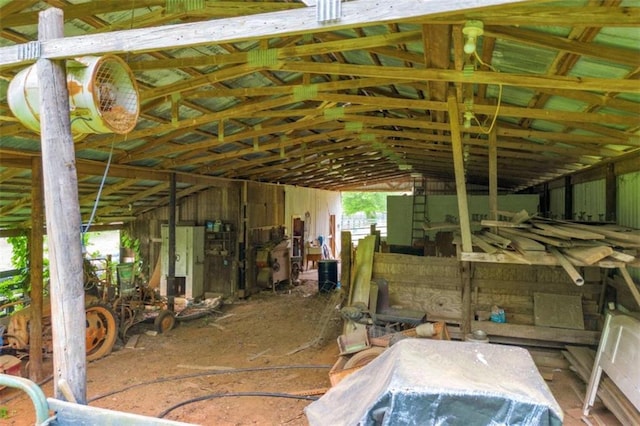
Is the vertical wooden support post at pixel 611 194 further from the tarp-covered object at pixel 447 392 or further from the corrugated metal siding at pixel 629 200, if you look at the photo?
the tarp-covered object at pixel 447 392

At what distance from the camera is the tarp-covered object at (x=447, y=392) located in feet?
6.33

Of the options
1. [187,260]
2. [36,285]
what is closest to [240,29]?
[36,285]

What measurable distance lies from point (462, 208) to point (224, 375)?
3888 millimetres

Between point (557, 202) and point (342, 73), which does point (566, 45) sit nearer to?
point (342, 73)

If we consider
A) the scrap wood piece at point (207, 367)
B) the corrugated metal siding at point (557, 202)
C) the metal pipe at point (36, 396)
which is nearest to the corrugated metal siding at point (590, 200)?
the corrugated metal siding at point (557, 202)

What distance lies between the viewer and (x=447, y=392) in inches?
78.0

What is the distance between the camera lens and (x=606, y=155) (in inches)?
227

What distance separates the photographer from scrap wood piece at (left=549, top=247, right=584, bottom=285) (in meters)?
3.47

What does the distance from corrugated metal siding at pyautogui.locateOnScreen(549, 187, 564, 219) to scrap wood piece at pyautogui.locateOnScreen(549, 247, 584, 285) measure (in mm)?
5578

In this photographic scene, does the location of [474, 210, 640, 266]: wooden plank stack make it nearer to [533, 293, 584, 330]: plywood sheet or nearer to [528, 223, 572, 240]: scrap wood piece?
[528, 223, 572, 240]: scrap wood piece

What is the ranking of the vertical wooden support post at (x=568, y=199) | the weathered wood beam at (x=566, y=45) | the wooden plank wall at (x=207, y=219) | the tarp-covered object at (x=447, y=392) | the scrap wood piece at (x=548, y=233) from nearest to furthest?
the tarp-covered object at (x=447, y=392) < the weathered wood beam at (x=566, y=45) < the scrap wood piece at (x=548, y=233) < the vertical wooden support post at (x=568, y=199) < the wooden plank wall at (x=207, y=219)

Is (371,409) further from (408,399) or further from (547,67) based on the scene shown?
(547,67)

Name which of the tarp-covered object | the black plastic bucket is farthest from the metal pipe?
the black plastic bucket

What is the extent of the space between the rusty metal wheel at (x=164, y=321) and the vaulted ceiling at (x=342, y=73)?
2.70 m
